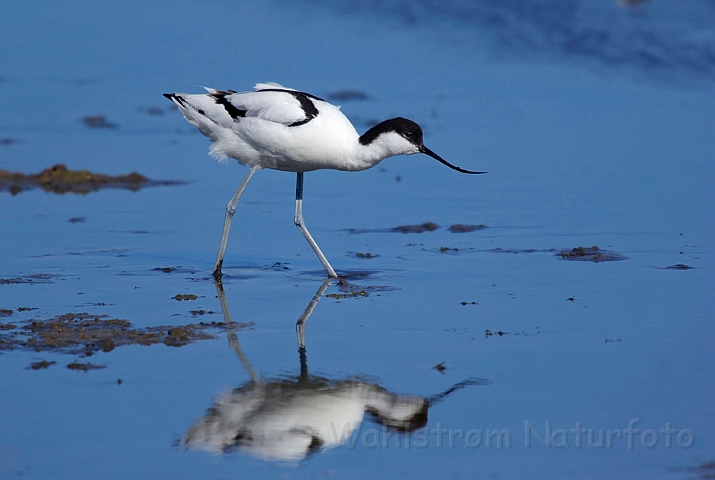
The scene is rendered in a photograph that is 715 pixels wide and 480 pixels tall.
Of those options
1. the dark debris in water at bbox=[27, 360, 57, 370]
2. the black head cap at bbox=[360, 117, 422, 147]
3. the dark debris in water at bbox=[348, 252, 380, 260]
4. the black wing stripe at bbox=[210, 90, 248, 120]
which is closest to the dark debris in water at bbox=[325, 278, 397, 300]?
the dark debris in water at bbox=[348, 252, 380, 260]

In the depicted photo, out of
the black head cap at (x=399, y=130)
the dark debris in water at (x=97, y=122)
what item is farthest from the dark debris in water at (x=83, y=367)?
the dark debris in water at (x=97, y=122)

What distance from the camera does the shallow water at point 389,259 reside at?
365 cm

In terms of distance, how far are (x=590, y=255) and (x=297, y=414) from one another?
9.71 feet

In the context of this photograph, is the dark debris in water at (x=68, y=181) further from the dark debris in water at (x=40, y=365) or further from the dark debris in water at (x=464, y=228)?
the dark debris in water at (x=40, y=365)

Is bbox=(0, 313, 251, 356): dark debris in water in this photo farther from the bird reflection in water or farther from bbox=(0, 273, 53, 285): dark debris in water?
bbox=(0, 273, 53, 285): dark debris in water

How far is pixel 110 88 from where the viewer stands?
1165 cm

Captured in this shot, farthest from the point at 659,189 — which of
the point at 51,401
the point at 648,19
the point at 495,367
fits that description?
the point at 648,19

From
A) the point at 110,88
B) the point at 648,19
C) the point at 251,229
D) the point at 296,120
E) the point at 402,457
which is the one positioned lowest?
the point at 402,457

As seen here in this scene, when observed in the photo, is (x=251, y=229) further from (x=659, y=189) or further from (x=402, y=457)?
(x=402, y=457)

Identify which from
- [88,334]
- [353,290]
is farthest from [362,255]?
[88,334]

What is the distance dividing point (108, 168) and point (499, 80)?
4.85 m

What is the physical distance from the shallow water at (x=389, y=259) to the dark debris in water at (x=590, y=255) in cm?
12

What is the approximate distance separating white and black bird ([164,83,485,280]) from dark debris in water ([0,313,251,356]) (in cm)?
117

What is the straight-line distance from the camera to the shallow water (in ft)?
12.0
